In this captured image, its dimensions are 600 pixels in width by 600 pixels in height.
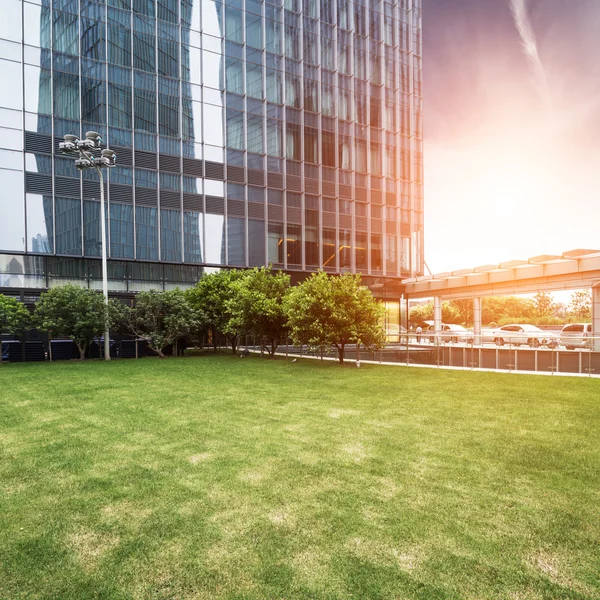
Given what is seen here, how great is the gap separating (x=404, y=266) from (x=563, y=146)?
1600 cm

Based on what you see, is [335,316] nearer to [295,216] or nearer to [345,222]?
[295,216]


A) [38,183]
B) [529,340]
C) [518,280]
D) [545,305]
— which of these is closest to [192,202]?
[38,183]

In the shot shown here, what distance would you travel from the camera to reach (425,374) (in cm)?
1695

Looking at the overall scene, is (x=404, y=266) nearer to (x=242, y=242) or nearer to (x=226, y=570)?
(x=242, y=242)

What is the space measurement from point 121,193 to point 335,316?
767 inches

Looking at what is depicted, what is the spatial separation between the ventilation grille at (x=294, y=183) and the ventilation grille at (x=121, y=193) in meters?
12.9

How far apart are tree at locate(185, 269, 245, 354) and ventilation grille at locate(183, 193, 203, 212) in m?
7.16

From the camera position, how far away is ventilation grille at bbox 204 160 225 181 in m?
32.1

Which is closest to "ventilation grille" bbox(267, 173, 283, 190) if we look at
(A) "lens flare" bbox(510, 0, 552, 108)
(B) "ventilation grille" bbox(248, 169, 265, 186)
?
(B) "ventilation grille" bbox(248, 169, 265, 186)

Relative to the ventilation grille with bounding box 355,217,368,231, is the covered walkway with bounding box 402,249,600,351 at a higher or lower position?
lower

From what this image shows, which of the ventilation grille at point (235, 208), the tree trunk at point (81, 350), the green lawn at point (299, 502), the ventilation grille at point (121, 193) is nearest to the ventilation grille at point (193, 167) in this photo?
the ventilation grille at point (235, 208)

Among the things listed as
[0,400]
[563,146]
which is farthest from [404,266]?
[0,400]

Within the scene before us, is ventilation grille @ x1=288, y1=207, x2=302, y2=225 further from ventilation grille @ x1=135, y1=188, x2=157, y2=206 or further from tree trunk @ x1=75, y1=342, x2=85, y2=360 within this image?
tree trunk @ x1=75, y1=342, x2=85, y2=360

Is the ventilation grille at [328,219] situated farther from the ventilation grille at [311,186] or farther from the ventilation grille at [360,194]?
the ventilation grille at [360,194]
